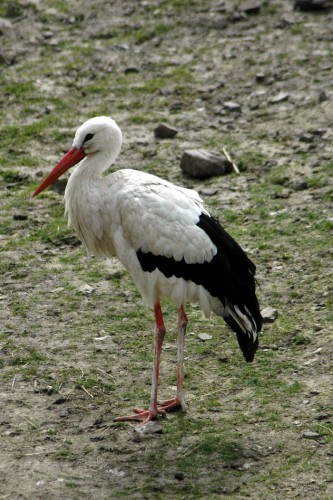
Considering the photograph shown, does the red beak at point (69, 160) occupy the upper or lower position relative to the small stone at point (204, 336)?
upper

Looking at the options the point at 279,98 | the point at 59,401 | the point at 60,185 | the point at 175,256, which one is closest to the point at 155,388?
the point at 59,401

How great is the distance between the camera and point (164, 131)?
394 inches

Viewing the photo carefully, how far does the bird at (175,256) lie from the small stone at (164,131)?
3.48 metres

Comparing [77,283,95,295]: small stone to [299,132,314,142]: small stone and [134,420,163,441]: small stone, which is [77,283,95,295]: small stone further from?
[299,132,314,142]: small stone

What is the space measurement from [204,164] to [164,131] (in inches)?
38.4

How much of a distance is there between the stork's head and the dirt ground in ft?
4.07

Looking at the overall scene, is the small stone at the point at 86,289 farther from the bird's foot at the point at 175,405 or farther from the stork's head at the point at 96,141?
the bird's foot at the point at 175,405

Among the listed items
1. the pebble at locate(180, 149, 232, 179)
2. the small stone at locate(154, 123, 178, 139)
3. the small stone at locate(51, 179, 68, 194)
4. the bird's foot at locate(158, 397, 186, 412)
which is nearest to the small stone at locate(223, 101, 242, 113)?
the small stone at locate(154, 123, 178, 139)

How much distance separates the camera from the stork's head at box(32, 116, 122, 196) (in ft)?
22.2

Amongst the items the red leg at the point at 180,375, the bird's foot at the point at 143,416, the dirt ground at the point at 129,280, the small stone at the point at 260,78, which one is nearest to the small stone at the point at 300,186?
the dirt ground at the point at 129,280

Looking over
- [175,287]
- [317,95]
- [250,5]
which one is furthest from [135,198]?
[250,5]

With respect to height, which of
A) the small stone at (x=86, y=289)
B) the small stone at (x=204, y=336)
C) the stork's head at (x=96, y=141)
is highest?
the stork's head at (x=96, y=141)

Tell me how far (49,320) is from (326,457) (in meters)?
2.58

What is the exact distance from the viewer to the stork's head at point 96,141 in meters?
6.77
